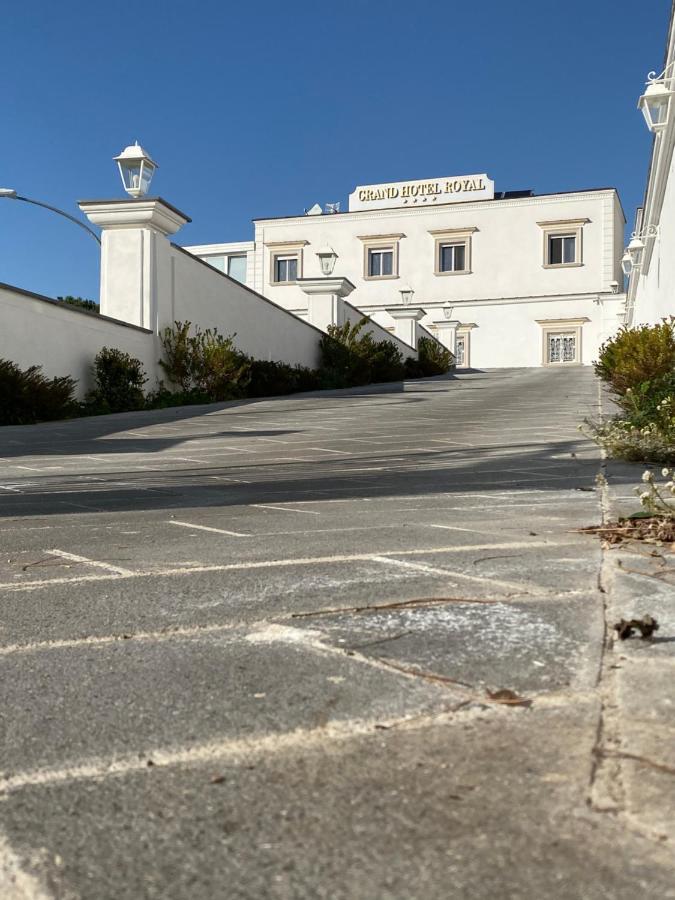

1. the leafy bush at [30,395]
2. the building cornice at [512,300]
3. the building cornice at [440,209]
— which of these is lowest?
the leafy bush at [30,395]

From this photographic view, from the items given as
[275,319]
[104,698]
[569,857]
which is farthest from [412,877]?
[275,319]

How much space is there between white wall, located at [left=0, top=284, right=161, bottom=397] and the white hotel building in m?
23.8

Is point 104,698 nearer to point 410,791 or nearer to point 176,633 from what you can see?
point 176,633

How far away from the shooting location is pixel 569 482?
4645mm

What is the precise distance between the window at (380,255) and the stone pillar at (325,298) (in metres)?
17.3

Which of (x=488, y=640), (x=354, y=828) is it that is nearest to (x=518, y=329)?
(x=488, y=640)

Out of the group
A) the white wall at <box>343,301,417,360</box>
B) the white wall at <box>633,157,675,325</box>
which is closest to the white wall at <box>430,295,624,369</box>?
the white wall at <box>343,301,417,360</box>

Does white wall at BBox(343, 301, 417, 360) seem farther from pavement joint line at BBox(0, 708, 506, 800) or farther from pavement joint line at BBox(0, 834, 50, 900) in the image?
pavement joint line at BBox(0, 834, 50, 900)

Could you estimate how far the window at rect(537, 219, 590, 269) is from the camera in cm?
3734

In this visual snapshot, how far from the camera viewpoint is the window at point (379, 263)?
131 ft

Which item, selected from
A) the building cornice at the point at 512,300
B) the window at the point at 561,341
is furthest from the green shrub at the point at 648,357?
the window at the point at 561,341

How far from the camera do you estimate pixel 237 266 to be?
43469mm

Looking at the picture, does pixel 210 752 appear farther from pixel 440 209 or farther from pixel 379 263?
pixel 379 263

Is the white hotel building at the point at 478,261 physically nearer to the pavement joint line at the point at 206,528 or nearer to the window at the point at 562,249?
the window at the point at 562,249
